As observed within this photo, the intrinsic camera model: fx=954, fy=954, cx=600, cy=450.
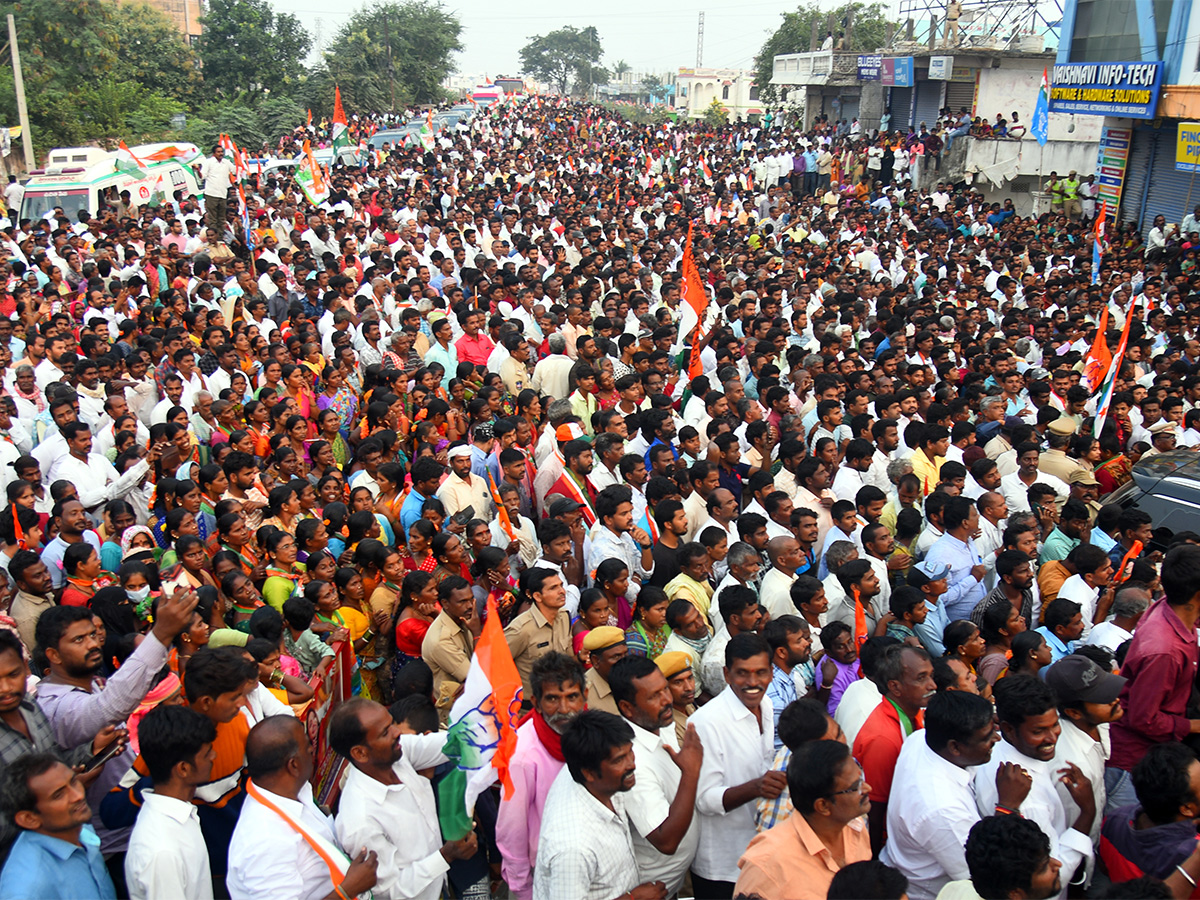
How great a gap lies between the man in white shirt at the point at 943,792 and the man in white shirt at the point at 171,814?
228 centimetres

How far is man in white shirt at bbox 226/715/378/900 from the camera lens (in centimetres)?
285

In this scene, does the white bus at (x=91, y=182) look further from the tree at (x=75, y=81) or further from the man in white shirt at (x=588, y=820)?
the man in white shirt at (x=588, y=820)

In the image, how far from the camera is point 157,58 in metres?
39.9

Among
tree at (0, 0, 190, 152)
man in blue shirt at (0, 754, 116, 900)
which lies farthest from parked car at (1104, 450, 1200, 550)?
tree at (0, 0, 190, 152)

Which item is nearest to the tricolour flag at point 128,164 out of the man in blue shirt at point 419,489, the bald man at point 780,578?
the man in blue shirt at point 419,489

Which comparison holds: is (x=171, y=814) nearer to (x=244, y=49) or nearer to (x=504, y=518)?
(x=504, y=518)

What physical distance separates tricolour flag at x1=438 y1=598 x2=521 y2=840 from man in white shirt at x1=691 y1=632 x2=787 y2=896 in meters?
0.69

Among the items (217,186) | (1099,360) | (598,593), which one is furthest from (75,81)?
(598,593)

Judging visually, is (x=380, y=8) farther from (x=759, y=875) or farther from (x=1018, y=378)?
(x=759, y=875)

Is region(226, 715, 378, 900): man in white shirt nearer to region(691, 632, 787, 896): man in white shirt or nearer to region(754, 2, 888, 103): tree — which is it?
region(691, 632, 787, 896): man in white shirt

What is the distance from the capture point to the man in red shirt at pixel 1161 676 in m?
3.83

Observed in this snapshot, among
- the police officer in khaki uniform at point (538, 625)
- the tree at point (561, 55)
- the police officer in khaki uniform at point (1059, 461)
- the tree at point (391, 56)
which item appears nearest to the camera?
the police officer in khaki uniform at point (538, 625)

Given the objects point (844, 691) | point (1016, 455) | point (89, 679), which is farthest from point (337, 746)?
point (1016, 455)

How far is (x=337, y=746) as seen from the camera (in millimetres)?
3100
